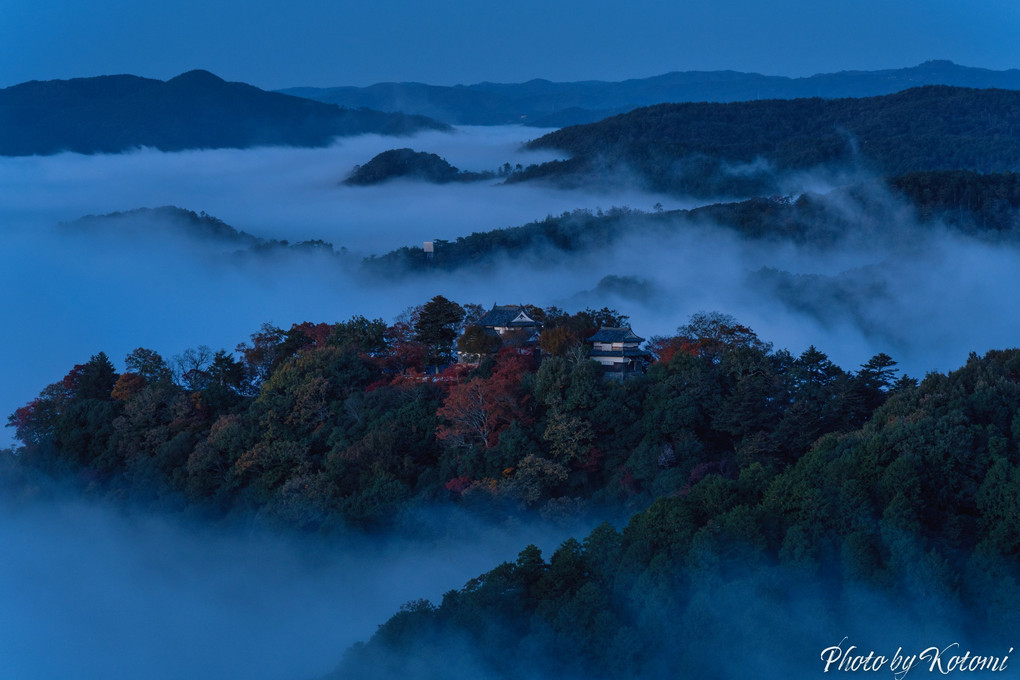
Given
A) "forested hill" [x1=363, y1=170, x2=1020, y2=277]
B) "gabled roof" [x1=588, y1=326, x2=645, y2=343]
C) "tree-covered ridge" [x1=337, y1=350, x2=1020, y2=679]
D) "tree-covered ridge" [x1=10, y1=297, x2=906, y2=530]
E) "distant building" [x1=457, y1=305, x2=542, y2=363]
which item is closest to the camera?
"tree-covered ridge" [x1=337, y1=350, x2=1020, y2=679]

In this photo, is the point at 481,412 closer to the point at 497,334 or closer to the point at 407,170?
the point at 497,334

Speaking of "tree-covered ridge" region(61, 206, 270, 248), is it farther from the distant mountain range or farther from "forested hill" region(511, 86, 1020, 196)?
the distant mountain range

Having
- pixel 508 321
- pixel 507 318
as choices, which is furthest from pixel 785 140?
pixel 508 321

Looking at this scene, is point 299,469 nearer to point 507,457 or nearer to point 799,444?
point 507,457

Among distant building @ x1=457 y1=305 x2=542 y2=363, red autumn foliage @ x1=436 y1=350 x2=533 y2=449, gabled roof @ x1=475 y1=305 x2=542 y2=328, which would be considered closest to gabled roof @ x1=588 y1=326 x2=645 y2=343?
distant building @ x1=457 y1=305 x2=542 y2=363

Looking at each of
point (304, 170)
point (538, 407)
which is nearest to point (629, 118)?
point (304, 170)

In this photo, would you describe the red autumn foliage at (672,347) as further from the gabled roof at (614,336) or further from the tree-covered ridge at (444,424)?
the gabled roof at (614,336)
